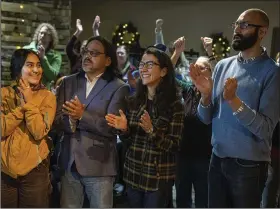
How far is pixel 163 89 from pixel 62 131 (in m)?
0.55

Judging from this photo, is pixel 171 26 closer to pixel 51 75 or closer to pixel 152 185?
pixel 51 75

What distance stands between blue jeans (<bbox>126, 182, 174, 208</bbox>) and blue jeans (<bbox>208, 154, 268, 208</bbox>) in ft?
0.76

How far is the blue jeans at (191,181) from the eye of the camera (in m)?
2.58

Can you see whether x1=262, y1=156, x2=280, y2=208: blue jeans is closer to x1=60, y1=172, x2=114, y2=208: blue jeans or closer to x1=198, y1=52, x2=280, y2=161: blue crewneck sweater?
x1=198, y1=52, x2=280, y2=161: blue crewneck sweater

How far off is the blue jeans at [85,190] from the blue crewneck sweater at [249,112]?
1.85 ft

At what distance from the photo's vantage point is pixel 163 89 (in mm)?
2033

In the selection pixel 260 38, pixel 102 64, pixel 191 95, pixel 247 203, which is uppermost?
pixel 260 38

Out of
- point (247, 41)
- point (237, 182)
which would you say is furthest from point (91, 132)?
point (247, 41)

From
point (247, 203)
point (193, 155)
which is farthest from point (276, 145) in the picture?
point (247, 203)

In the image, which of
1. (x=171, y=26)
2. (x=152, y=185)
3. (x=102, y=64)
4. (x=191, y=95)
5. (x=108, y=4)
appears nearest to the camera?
(x=152, y=185)

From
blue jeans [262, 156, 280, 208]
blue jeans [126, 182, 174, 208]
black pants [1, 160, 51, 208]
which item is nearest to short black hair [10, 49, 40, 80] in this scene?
black pants [1, 160, 51, 208]

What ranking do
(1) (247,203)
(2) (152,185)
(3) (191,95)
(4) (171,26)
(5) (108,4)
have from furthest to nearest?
(4) (171,26) → (5) (108,4) → (3) (191,95) → (2) (152,185) → (1) (247,203)

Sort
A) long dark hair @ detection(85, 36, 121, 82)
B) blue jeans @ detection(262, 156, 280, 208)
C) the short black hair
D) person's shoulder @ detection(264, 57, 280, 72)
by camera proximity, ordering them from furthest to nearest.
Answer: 1. blue jeans @ detection(262, 156, 280, 208)
2. long dark hair @ detection(85, 36, 121, 82)
3. the short black hair
4. person's shoulder @ detection(264, 57, 280, 72)

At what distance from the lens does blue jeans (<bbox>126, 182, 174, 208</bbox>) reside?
77.7 inches
